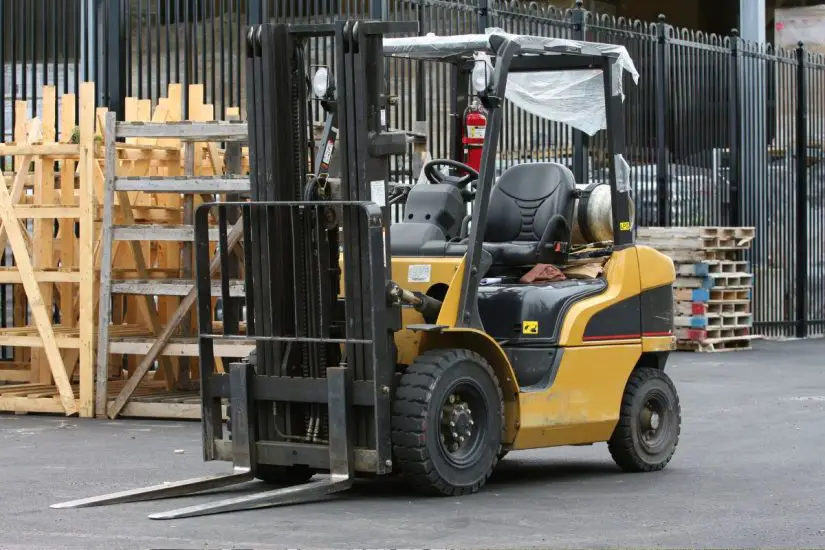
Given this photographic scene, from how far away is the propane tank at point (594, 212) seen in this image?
10594 mm

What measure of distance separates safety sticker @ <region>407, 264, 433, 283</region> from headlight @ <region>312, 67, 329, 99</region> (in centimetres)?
121

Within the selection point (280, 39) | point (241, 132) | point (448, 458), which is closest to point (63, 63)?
point (241, 132)

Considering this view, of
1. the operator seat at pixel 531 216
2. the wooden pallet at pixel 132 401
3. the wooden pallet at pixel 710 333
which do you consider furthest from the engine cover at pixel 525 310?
the wooden pallet at pixel 710 333

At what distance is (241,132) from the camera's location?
43.4ft

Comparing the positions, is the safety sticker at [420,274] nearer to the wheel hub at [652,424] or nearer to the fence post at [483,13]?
the wheel hub at [652,424]

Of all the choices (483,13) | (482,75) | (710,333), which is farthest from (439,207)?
(710,333)

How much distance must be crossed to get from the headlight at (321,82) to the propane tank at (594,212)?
86.1 inches

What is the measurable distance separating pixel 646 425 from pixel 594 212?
4.88 ft

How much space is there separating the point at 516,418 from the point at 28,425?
574 centimetres

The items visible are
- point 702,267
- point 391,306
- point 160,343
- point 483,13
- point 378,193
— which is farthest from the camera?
point 702,267

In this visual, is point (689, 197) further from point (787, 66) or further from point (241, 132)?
point (241, 132)

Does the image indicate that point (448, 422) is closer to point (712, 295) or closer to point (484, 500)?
point (484, 500)

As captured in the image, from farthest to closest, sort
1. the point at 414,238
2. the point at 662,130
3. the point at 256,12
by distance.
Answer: the point at 662,130 → the point at 256,12 → the point at 414,238

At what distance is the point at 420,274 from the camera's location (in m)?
9.60
